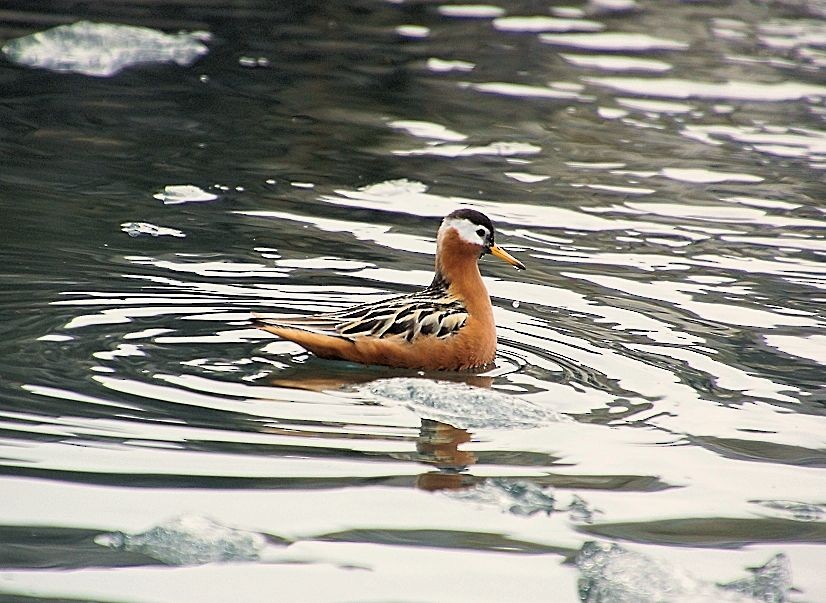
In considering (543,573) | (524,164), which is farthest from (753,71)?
(543,573)

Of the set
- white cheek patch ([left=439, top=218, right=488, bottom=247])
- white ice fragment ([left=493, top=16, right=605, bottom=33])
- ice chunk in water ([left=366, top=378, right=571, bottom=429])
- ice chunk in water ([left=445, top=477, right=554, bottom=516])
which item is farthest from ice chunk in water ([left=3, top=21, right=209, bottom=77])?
ice chunk in water ([left=445, top=477, right=554, bottom=516])

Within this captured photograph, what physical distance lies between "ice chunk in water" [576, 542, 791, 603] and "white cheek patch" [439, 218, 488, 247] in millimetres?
3364

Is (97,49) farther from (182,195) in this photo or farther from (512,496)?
(512,496)

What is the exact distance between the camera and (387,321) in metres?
8.40

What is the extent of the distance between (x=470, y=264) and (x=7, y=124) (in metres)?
6.14

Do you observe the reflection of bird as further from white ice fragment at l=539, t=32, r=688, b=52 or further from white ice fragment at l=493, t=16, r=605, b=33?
white ice fragment at l=493, t=16, r=605, b=33

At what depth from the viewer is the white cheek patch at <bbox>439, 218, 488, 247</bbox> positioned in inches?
357

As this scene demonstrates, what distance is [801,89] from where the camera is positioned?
54.8 feet

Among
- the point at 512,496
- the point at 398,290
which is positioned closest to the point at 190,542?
the point at 512,496

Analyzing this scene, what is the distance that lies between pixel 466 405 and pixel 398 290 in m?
2.27

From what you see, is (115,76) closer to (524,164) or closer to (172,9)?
(172,9)

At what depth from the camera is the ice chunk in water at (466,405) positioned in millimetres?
7508

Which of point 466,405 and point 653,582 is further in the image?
point 466,405

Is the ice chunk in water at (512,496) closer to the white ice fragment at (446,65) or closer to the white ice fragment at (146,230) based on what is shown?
the white ice fragment at (146,230)
